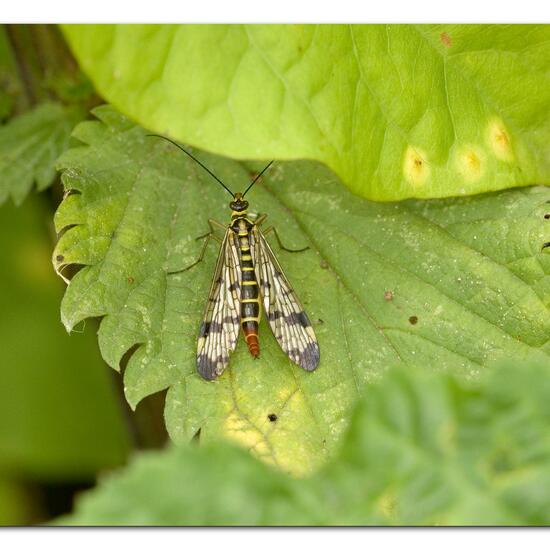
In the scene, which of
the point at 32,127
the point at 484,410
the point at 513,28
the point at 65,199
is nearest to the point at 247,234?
the point at 65,199

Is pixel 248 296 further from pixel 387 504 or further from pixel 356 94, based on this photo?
pixel 387 504

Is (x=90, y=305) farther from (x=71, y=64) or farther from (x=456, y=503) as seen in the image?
(x=456, y=503)

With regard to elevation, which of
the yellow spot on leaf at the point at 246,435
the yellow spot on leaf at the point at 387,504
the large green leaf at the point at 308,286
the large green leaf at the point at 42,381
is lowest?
the yellow spot on leaf at the point at 387,504

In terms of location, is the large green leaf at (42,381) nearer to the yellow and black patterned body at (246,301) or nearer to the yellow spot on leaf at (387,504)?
the yellow and black patterned body at (246,301)

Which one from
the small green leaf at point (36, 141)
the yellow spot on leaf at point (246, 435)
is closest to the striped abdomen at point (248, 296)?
the yellow spot on leaf at point (246, 435)

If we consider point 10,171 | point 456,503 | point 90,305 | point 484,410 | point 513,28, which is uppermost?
point 10,171
